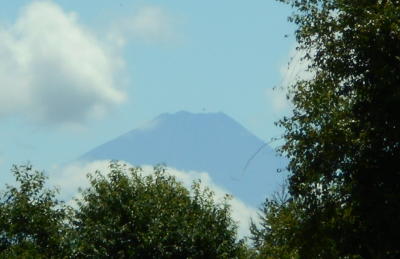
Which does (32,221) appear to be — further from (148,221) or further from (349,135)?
(349,135)

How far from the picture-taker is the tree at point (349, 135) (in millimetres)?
27375

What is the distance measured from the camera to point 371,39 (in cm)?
2753

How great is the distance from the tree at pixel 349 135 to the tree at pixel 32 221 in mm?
29656

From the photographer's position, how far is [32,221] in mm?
60531

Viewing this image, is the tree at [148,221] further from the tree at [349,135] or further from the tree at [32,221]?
the tree at [349,135]

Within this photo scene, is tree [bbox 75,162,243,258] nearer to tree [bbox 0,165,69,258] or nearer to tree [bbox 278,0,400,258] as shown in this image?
tree [bbox 0,165,69,258]

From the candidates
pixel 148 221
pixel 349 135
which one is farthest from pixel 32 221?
pixel 349 135

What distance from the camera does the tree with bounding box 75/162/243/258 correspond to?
51031mm

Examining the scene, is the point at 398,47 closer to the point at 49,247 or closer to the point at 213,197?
the point at 213,197

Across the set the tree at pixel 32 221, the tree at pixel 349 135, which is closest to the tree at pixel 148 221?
the tree at pixel 32 221

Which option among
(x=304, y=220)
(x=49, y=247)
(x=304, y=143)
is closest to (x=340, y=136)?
(x=304, y=143)

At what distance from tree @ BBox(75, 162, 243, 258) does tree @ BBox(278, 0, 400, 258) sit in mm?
20993

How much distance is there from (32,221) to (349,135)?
36.6m

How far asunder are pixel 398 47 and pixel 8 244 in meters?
39.0
